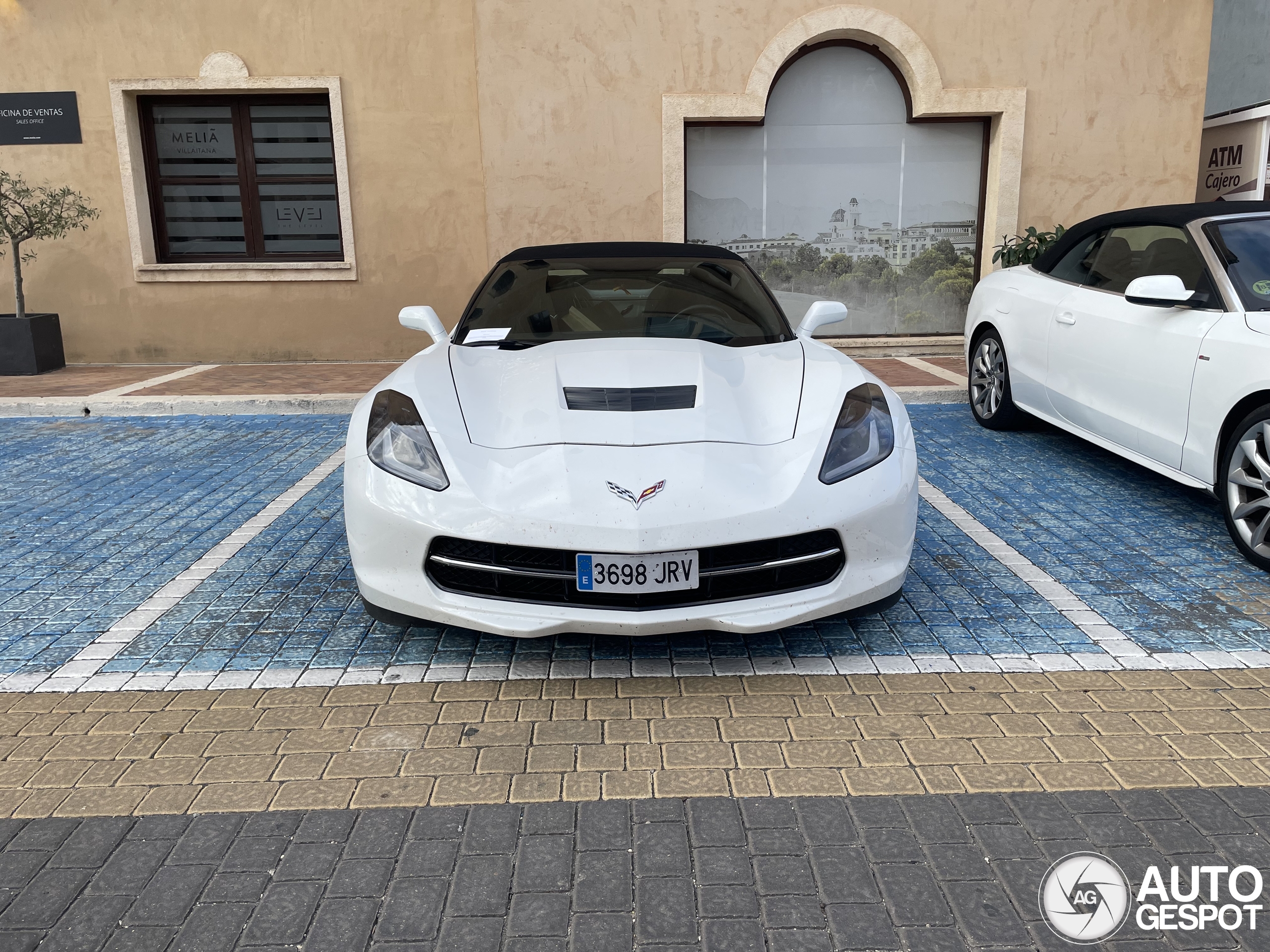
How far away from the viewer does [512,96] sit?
9.98 m

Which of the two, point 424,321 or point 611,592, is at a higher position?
point 424,321

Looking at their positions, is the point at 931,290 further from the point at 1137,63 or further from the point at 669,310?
the point at 669,310

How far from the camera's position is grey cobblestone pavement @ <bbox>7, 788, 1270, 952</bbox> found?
2.03 m

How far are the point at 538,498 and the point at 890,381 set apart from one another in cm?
639

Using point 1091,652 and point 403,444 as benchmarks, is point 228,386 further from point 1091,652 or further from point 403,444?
point 1091,652

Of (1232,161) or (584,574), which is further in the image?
(1232,161)

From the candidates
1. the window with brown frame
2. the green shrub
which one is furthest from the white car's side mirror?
the window with brown frame

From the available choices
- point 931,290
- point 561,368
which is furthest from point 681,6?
point 561,368

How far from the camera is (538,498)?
2.99 metres

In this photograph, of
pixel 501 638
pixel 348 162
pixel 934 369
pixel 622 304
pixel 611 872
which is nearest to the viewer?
pixel 611 872

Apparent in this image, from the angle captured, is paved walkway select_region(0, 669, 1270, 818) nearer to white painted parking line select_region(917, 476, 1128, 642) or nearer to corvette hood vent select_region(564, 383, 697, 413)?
white painted parking line select_region(917, 476, 1128, 642)

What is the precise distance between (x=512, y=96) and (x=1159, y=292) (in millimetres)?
7353

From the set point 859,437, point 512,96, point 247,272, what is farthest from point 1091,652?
point 247,272

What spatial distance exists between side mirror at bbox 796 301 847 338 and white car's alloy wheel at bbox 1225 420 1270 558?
5.93 feet
